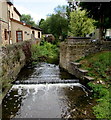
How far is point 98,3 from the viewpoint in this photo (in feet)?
40.2

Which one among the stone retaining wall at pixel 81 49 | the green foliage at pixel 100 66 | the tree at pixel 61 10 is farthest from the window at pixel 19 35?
the tree at pixel 61 10

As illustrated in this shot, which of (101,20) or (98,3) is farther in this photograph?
(101,20)

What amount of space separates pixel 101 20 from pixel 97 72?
6646 millimetres

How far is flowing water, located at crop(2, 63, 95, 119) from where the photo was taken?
5.88 m

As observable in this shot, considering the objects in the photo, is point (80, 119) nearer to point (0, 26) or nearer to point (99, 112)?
point (99, 112)

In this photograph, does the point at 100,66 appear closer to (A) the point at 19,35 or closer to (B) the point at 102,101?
(B) the point at 102,101

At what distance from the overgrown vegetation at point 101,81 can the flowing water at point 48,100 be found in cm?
43

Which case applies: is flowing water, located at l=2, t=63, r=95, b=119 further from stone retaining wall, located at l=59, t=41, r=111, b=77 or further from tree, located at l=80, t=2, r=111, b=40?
tree, located at l=80, t=2, r=111, b=40

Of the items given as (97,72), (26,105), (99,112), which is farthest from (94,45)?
(26,105)

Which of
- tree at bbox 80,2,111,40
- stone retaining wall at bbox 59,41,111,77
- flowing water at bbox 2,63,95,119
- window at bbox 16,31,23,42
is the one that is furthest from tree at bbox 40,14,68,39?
flowing water at bbox 2,63,95,119

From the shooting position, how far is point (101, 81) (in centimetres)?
821

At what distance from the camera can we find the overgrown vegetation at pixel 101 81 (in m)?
5.92

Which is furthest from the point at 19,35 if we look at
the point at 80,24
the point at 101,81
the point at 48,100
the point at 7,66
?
the point at 101,81

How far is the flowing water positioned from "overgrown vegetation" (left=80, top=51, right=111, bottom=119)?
43cm
